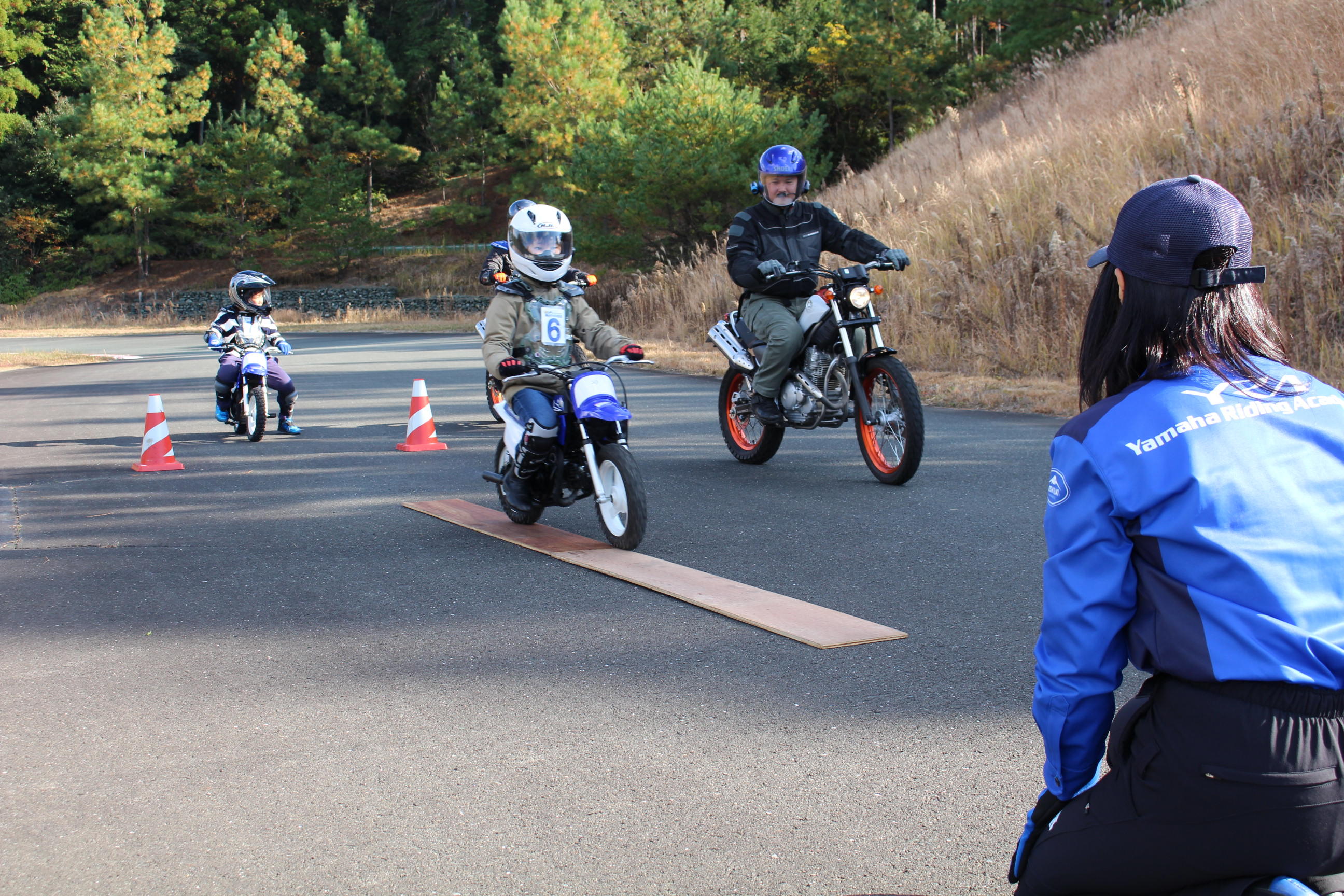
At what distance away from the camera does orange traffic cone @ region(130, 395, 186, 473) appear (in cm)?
1034

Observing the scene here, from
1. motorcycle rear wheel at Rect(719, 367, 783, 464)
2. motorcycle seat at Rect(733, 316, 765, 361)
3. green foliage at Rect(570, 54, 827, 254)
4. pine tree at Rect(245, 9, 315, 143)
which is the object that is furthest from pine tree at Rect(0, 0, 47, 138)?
motorcycle seat at Rect(733, 316, 765, 361)

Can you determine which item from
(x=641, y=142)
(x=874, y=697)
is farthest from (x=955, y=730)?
(x=641, y=142)

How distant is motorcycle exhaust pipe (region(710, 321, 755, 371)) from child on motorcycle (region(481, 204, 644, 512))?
1757 mm

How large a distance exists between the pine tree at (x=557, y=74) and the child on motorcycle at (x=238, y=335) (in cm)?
4225

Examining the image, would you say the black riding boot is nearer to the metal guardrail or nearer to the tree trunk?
the metal guardrail

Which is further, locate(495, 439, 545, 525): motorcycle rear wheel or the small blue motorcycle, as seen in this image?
locate(495, 439, 545, 525): motorcycle rear wheel

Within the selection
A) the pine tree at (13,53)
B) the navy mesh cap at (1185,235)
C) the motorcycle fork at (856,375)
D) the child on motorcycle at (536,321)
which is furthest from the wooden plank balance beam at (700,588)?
the pine tree at (13,53)

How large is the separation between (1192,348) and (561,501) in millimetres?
5604

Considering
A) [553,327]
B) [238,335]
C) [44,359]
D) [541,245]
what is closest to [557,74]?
[44,359]

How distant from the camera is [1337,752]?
181 cm

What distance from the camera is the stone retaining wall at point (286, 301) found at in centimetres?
5634

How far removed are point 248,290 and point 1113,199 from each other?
10071 mm

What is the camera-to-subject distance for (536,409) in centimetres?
702

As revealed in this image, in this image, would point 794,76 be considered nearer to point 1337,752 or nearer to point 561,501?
point 561,501
